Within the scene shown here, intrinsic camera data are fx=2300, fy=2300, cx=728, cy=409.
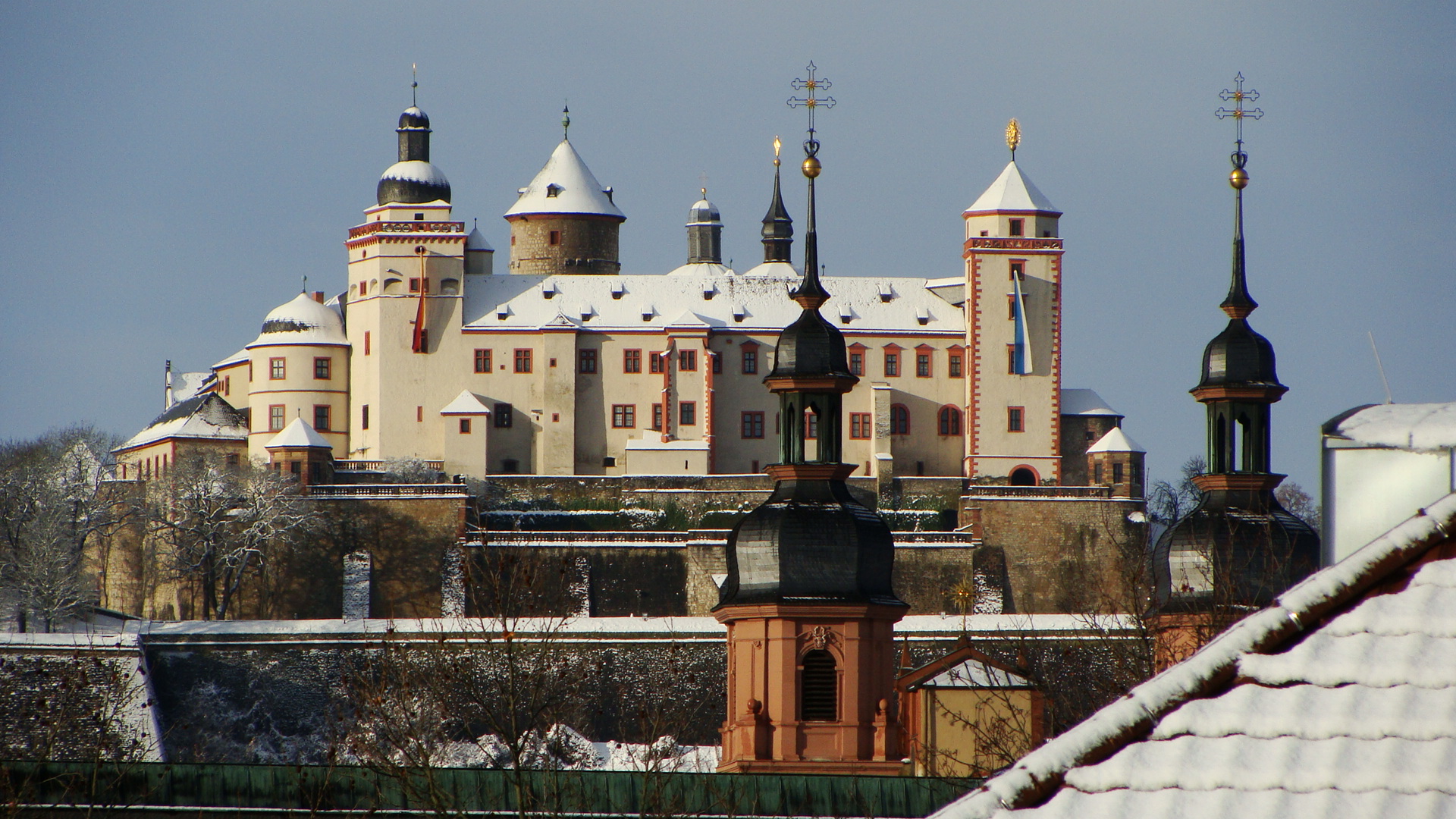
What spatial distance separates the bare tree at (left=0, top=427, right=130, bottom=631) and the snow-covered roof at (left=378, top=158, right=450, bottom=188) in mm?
13898

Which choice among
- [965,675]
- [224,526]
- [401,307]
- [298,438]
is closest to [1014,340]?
[401,307]

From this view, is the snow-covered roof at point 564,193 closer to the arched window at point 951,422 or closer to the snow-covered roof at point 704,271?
the snow-covered roof at point 704,271

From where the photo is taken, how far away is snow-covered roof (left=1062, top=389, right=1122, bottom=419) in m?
77.7

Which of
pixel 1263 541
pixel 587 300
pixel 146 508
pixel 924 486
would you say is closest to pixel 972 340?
pixel 924 486

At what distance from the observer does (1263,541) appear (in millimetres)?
27891

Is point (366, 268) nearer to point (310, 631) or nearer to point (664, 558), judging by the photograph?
point (664, 558)

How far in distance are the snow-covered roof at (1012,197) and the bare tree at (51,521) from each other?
30698mm

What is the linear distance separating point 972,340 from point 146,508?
27.8 m

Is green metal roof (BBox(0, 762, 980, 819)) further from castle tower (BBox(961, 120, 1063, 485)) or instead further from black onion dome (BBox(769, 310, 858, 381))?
castle tower (BBox(961, 120, 1063, 485))

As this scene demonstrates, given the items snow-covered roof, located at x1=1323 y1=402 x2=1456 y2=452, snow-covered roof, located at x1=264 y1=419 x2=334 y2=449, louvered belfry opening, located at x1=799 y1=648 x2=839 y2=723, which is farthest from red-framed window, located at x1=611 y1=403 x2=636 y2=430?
snow-covered roof, located at x1=1323 y1=402 x2=1456 y2=452

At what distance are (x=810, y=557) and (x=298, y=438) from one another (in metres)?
48.3

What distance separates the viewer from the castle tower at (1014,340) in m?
76.1

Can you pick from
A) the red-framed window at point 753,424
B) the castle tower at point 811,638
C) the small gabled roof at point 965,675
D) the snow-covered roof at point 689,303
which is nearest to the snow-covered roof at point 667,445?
the red-framed window at point 753,424

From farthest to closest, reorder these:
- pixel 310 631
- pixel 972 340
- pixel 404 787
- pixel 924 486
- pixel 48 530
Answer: pixel 972 340 < pixel 924 486 < pixel 48 530 < pixel 310 631 < pixel 404 787
